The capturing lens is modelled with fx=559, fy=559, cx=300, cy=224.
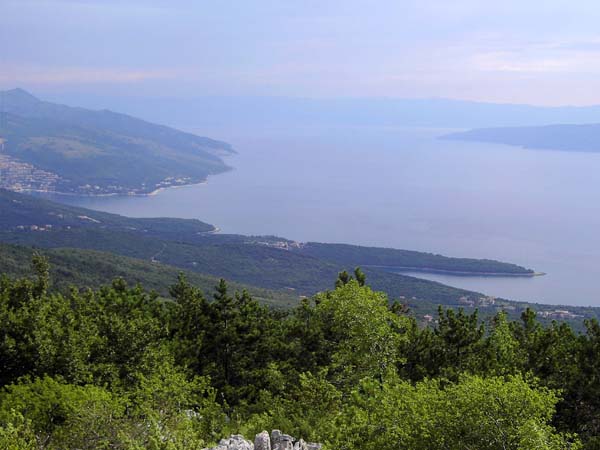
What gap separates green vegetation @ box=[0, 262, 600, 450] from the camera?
10.8 m

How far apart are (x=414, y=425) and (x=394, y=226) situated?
152748mm

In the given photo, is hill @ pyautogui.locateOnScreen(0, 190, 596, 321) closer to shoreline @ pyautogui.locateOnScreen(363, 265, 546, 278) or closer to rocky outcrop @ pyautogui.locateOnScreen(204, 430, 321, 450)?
shoreline @ pyautogui.locateOnScreen(363, 265, 546, 278)

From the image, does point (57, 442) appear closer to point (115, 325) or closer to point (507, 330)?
point (115, 325)

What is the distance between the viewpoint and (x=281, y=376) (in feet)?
66.5

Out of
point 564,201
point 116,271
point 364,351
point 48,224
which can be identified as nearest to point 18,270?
point 116,271

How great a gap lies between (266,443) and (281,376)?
7087 millimetres

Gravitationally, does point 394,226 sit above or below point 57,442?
above

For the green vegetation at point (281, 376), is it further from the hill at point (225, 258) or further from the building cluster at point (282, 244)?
the building cluster at point (282, 244)

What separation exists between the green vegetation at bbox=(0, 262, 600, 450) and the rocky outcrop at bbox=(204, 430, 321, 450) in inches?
31.0

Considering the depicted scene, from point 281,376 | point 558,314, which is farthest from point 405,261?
point 281,376

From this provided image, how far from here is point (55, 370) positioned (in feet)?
59.1

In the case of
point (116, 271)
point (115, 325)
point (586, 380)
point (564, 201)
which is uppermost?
point (564, 201)

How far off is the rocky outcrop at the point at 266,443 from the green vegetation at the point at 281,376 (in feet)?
2.59

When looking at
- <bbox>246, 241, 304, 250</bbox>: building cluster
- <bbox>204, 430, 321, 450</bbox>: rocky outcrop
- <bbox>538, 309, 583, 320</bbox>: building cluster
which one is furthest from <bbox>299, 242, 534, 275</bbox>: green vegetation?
<bbox>204, 430, 321, 450</bbox>: rocky outcrop
